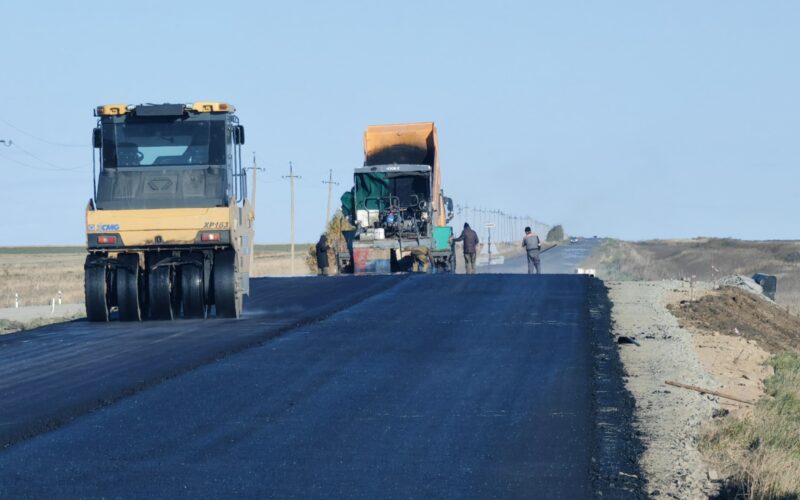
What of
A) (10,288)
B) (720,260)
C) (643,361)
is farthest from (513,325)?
(720,260)

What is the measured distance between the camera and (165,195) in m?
21.1

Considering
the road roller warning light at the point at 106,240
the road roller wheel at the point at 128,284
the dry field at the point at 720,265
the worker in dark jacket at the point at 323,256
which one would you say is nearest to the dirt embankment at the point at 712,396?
the road roller wheel at the point at 128,284

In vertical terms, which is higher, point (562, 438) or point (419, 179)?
point (419, 179)

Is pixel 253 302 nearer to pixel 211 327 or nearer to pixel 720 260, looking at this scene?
pixel 211 327

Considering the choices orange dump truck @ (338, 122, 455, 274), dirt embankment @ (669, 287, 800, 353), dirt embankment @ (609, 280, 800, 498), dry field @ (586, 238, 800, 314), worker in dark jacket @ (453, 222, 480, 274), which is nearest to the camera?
dirt embankment @ (609, 280, 800, 498)

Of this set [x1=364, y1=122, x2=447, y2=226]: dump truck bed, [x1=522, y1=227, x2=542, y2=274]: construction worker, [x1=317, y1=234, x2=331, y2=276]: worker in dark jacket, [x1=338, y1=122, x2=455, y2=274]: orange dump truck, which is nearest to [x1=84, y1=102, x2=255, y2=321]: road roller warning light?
[x1=338, y1=122, x2=455, y2=274]: orange dump truck

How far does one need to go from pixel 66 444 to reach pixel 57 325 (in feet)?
39.8

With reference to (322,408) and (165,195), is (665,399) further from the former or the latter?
(165,195)

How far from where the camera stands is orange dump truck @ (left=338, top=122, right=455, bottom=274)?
119 feet

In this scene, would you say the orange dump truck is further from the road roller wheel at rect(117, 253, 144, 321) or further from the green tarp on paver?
the road roller wheel at rect(117, 253, 144, 321)

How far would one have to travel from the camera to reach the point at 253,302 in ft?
81.6

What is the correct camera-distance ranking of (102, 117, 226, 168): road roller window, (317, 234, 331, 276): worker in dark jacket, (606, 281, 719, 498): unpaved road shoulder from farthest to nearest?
(317, 234, 331, 276): worker in dark jacket → (102, 117, 226, 168): road roller window → (606, 281, 719, 498): unpaved road shoulder

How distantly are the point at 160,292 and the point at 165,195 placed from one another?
1.71 m

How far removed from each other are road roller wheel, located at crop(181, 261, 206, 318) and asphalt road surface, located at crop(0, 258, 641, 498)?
551 millimetres
